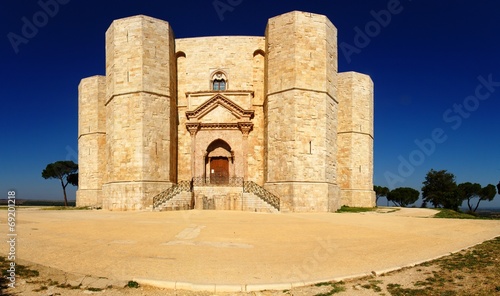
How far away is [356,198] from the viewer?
2795 centimetres

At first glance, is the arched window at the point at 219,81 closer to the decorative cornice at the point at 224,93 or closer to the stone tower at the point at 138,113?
the decorative cornice at the point at 224,93

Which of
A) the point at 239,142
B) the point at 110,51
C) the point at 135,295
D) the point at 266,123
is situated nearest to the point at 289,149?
the point at 266,123

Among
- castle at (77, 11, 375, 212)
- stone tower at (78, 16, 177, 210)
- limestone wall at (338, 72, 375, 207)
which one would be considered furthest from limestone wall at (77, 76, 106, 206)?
limestone wall at (338, 72, 375, 207)

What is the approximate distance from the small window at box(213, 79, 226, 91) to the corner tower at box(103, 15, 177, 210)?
3.88 meters

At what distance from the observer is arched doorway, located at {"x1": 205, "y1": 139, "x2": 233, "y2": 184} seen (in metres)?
25.2

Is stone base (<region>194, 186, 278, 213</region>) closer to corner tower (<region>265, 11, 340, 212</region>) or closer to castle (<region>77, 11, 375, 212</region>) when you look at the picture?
castle (<region>77, 11, 375, 212</region>)

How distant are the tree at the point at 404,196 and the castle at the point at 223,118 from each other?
99.1 ft

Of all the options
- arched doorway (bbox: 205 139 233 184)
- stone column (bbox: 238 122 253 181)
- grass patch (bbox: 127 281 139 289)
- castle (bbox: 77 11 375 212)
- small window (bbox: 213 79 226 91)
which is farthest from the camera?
small window (bbox: 213 79 226 91)

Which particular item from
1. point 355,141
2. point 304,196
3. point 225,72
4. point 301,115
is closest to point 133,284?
point 304,196

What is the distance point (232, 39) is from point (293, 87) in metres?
7.27

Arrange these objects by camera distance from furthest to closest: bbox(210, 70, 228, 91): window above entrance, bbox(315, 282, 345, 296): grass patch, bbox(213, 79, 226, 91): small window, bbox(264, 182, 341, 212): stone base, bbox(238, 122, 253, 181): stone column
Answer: bbox(213, 79, 226, 91): small window < bbox(210, 70, 228, 91): window above entrance < bbox(238, 122, 253, 181): stone column < bbox(264, 182, 341, 212): stone base < bbox(315, 282, 345, 296): grass patch

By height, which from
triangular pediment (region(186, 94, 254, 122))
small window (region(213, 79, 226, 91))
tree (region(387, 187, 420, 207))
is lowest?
tree (region(387, 187, 420, 207))

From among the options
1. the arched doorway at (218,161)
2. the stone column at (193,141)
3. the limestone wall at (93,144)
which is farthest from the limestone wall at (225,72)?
the limestone wall at (93,144)

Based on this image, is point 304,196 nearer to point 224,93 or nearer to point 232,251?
point 224,93
